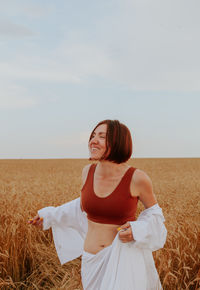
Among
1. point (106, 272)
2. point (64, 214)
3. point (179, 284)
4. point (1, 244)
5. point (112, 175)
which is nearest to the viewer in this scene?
point (106, 272)

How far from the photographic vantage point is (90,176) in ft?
7.27

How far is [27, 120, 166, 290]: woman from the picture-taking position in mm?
1910

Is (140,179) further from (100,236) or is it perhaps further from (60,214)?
(60,214)

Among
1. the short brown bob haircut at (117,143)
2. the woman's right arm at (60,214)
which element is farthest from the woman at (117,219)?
the woman's right arm at (60,214)

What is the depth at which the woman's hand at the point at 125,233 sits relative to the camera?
6.01 ft

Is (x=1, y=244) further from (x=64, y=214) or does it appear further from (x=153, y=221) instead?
(x=153, y=221)

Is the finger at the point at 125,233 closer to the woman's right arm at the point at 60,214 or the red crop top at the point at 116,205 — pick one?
the red crop top at the point at 116,205

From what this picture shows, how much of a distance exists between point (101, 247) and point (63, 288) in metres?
1.48

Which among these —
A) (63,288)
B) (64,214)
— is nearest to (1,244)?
(63,288)

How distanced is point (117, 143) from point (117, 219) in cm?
49

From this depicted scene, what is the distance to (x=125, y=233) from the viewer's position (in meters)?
1.83

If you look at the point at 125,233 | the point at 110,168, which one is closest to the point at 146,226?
the point at 125,233

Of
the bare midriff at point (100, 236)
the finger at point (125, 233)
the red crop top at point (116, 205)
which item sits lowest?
the bare midriff at point (100, 236)

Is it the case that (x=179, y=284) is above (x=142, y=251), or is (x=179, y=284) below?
below
